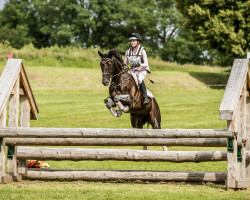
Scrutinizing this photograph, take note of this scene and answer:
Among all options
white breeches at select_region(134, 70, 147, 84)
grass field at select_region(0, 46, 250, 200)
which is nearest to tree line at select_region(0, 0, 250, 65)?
grass field at select_region(0, 46, 250, 200)

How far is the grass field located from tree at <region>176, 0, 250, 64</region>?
2.64 meters

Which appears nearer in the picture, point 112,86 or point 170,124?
point 112,86

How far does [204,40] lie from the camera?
1351 inches

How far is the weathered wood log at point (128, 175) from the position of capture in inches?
310

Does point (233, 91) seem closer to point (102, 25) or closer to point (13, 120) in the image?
point (13, 120)

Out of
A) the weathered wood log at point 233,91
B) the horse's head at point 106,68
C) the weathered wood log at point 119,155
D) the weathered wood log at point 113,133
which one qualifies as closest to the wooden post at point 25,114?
the weathered wood log at point 119,155

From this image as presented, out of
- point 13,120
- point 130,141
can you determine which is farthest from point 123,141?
point 13,120

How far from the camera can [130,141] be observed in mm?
7789

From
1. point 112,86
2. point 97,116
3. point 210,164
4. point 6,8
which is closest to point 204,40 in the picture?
point 97,116

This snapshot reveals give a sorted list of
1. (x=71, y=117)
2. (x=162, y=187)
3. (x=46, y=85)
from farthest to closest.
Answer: (x=46, y=85)
(x=71, y=117)
(x=162, y=187)

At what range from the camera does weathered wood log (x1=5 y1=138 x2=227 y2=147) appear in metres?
7.62

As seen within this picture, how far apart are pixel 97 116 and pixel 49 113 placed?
2227 millimetres

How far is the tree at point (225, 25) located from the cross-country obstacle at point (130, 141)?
2554 cm

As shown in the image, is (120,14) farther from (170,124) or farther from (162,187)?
(162,187)
